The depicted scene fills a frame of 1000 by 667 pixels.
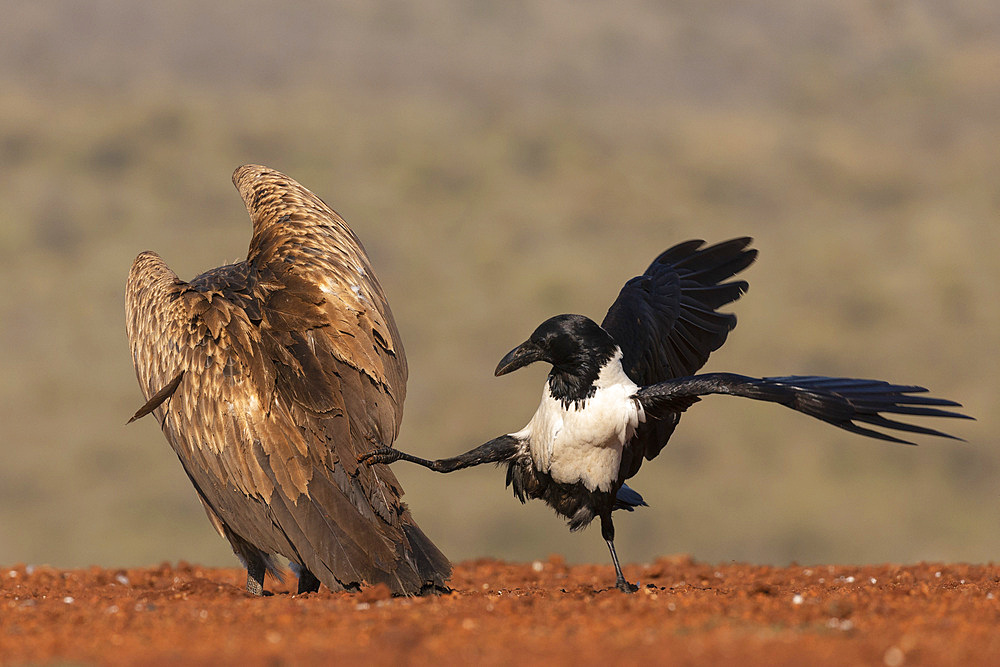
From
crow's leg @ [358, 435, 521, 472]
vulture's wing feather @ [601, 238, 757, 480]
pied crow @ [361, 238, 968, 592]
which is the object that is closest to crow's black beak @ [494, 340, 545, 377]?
pied crow @ [361, 238, 968, 592]

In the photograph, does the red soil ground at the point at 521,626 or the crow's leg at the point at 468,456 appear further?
the crow's leg at the point at 468,456

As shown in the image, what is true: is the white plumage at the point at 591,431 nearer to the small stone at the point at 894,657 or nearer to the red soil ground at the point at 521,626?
the red soil ground at the point at 521,626

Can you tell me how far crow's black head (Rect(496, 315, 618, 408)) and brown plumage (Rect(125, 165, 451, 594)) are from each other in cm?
103

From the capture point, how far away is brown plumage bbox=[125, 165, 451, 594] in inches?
Result: 252

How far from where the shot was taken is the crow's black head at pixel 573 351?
6.34 meters

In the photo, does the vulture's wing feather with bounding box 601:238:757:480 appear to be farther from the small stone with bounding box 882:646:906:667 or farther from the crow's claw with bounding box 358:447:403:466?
the small stone with bounding box 882:646:906:667

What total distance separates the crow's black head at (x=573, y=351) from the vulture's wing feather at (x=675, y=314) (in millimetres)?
982

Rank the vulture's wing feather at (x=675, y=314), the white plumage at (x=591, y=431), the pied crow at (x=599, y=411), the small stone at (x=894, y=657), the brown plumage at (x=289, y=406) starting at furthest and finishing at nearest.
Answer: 1. the vulture's wing feather at (x=675, y=314)
2. the brown plumage at (x=289, y=406)
3. the white plumage at (x=591, y=431)
4. the pied crow at (x=599, y=411)
5. the small stone at (x=894, y=657)

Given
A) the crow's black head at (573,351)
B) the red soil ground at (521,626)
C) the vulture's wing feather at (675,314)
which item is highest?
the vulture's wing feather at (675,314)

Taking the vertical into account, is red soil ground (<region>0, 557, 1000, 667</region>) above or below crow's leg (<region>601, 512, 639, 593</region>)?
below

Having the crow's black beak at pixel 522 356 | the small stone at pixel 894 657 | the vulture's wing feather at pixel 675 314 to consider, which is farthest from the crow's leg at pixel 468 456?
the small stone at pixel 894 657

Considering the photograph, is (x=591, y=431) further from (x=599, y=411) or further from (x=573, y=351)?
(x=573, y=351)

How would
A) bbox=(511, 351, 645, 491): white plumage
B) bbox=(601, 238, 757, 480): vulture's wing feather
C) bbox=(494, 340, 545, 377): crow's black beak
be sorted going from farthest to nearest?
1. bbox=(601, 238, 757, 480): vulture's wing feather
2. bbox=(494, 340, 545, 377): crow's black beak
3. bbox=(511, 351, 645, 491): white plumage

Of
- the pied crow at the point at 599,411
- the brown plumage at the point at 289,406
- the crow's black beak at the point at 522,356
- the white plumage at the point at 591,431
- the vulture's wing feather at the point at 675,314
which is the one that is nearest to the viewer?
the pied crow at the point at 599,411
